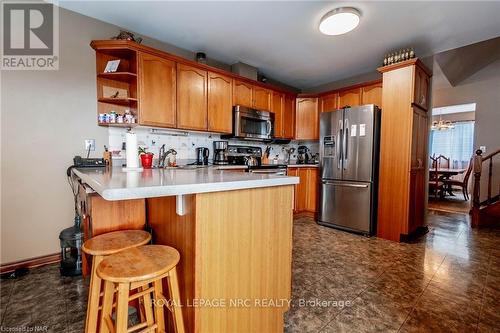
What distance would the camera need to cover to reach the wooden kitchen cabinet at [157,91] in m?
2.54

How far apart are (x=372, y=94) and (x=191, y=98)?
271 cm

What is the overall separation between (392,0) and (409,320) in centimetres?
261

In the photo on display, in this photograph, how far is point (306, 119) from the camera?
430cm

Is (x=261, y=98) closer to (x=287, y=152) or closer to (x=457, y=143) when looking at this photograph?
(x=287, y=152)

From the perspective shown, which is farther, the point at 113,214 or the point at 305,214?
the point at 305,214

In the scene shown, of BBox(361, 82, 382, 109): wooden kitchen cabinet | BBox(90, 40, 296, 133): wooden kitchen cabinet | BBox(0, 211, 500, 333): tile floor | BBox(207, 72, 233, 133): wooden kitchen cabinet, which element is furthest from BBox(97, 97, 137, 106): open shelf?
BBox(361, 82, 382, 109): wooden kitchen cabinet

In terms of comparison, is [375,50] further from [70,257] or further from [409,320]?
[70,257]

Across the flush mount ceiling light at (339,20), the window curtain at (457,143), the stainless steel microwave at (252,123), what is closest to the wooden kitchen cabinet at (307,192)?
the stainless steel microwave at (252,123)

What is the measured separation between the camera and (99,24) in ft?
8.18

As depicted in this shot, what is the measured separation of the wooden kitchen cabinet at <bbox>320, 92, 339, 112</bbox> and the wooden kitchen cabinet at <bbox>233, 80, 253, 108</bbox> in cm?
139

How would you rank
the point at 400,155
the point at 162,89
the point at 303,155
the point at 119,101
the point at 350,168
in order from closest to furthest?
1. the point at 119,101
2. the point at 162,89
3. the point at 400,155
4. the point at 350,168
5. the point at 303,155

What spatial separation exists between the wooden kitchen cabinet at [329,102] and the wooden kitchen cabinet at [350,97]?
7 cm

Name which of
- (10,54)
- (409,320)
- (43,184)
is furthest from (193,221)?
(10,54)

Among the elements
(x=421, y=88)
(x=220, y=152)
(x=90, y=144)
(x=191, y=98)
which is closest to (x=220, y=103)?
(x=191, y=98)
